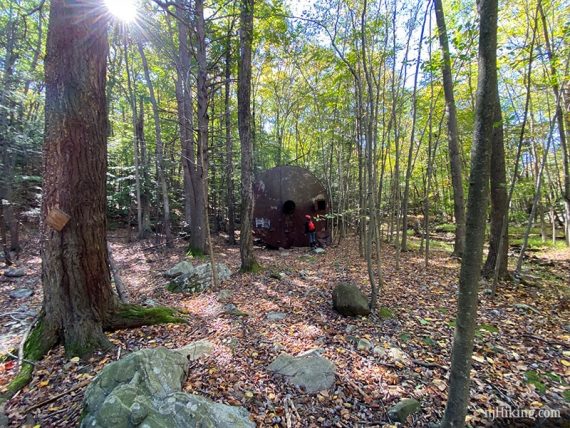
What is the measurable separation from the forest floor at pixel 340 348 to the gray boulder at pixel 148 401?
32 centimetres

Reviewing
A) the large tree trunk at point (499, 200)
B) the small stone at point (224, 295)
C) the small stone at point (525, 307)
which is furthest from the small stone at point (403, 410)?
the large tree trunk at point (499, 200)

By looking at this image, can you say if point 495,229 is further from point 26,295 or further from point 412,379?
point 26,295

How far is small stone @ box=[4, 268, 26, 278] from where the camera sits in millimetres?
6613

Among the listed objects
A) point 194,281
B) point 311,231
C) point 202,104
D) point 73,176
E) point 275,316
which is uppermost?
point 202,104

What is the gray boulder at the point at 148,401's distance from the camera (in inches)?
68.6

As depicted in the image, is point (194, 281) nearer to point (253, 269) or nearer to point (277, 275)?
point (253, 269)

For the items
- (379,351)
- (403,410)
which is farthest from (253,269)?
(403,410)

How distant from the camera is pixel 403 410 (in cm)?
230

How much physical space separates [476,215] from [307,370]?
2.14m

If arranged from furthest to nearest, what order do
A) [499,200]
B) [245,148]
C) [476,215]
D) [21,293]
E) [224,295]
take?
[245,148]
[21,293]
[499,200]
[224,295]
[476,215]

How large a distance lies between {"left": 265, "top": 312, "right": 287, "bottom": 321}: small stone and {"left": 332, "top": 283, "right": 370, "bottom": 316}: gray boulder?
83cm

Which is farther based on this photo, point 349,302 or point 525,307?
point 525,307

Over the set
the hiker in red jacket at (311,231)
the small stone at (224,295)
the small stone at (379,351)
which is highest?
the hiker in red jacket at (311,231)

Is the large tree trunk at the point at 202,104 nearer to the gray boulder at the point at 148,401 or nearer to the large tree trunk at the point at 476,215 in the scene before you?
the gray boulder at the point at 148,401
